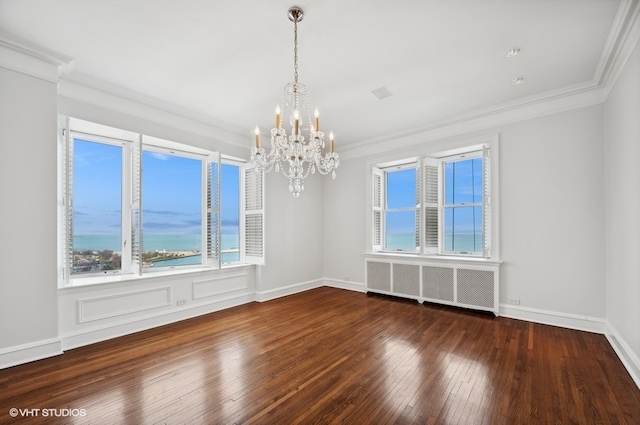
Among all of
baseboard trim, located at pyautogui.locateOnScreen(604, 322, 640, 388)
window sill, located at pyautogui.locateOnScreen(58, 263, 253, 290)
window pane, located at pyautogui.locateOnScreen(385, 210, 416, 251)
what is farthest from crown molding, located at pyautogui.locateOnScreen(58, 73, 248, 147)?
baseboard trim, located at pyautogui.locateOnScreen(604, 322, 640, 388)

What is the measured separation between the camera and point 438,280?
465 cm

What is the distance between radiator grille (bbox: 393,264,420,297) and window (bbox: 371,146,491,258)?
368 mm

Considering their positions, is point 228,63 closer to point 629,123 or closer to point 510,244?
point 629,123

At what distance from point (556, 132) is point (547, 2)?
2.20 meters

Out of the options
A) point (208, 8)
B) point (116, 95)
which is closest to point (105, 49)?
point (116, 95)

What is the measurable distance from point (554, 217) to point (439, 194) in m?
1.64

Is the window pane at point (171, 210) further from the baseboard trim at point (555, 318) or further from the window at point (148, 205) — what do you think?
the baseboard trim at point (555, 318)

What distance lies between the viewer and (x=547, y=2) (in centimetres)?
214

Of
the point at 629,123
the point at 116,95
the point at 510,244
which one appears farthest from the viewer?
the point at 510,244

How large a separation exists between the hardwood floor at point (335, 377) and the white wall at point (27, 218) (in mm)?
318

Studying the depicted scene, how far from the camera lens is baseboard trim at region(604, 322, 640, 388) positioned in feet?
7.74

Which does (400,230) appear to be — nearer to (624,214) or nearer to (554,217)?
(554,217)

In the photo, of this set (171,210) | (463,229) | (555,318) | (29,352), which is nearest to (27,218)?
(29,352)

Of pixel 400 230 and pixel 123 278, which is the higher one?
pixel 400 230
